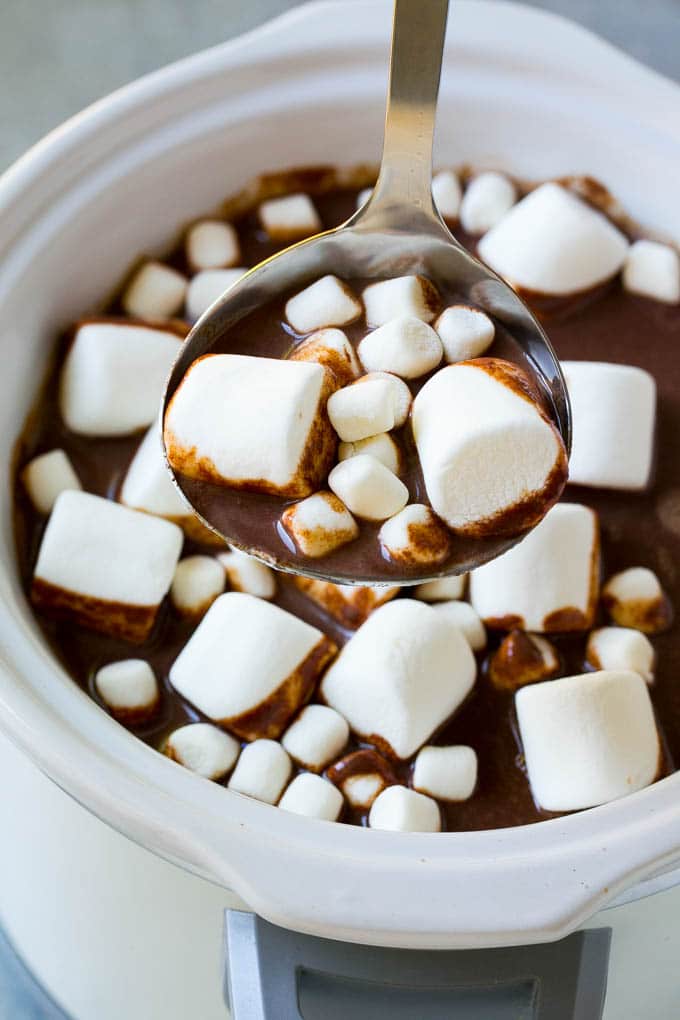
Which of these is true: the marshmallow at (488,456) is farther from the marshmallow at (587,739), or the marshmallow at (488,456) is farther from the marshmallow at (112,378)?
the marshmallow at (112,378)

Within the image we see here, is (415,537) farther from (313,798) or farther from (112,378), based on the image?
(112,378)

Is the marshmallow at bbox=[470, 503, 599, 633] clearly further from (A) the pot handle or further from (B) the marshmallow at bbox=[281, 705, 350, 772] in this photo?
(A) the pot handle

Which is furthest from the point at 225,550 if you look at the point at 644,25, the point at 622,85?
the point at 644,25

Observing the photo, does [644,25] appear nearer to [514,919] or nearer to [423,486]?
[423,486]

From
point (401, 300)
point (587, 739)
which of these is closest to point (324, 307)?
point (401, 300)

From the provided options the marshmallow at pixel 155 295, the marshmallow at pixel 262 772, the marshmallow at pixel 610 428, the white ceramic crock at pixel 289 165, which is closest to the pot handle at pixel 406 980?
the white ceramic crock at pixel 289 165

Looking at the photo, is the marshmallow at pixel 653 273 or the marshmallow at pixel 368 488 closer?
the marshmallow at pixel 368 488

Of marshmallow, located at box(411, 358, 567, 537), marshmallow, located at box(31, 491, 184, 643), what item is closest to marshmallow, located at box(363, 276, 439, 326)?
marshmallow, located at box(411, 358, 567, 537)

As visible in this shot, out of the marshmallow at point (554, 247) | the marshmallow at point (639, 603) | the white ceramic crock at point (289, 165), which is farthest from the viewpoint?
the marshmallow at point (554, 247)
